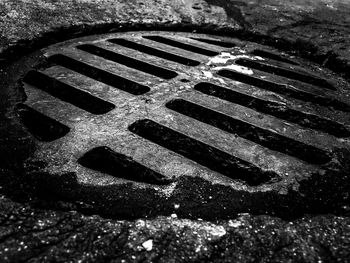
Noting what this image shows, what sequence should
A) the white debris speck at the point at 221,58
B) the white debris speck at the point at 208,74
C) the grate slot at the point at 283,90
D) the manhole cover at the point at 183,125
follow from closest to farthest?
the manhole cover at the point at 183,125 → the grate slot at the point at 283,90 → the white debris speck at the point at 208,74 → the white debris speck at the point at 221,58

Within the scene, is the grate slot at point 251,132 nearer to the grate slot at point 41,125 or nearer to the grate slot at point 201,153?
the grate slot at point 201,153

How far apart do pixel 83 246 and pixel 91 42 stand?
53.0 inches

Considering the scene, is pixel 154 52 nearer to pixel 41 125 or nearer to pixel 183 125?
pixel 183 125

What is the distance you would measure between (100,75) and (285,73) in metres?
0.98

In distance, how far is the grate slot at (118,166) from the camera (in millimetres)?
1001

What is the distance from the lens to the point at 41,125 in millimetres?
1228

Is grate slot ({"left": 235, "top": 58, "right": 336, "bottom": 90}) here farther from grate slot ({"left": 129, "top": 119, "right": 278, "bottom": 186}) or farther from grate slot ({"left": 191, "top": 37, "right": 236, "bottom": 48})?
grate slot ({"left": 129, "top": 119, "right": 278, "bottom": 186})

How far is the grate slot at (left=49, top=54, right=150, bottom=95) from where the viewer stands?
1.48m

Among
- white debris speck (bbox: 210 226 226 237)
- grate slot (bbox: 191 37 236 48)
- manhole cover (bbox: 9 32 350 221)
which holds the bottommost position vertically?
white debris speck (bbox: 210 226 226 237)

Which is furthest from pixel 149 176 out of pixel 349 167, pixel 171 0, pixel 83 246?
pixel 171 0

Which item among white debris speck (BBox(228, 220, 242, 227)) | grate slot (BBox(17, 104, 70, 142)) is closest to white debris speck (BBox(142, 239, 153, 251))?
white debris speck (BBox(228, 220, 242, 227))

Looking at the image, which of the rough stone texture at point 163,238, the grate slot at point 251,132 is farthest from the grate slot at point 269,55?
the rough stone texture at point 163,238

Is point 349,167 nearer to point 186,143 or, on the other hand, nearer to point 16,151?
point 186,143

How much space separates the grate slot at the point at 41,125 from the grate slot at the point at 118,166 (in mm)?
182
